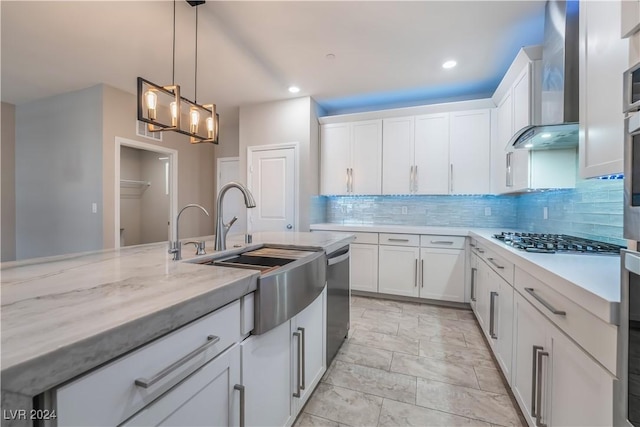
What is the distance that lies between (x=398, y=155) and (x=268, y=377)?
3.26 meters

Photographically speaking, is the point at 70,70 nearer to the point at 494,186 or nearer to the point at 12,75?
the point at 12,75

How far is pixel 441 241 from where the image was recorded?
3.20 meters

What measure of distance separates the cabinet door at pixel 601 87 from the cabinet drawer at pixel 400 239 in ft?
6.68

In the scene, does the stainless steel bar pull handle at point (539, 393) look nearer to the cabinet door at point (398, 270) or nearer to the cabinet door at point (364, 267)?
the cabinet door at point (398, 270)

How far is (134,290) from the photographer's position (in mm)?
807

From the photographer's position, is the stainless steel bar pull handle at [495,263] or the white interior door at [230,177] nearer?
the stainless steel bar pull handle at [495,263]

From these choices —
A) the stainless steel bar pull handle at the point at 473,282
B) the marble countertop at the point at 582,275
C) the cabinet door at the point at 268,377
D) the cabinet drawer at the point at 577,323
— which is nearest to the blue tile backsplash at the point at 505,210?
the marble countertop at the point at 582,275

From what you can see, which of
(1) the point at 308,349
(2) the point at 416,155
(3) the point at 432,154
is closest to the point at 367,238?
(2) the point at 416,155

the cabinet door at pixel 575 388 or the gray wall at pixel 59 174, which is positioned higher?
the gray wall at pixel 59 174

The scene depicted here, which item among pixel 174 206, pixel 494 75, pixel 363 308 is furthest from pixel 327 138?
pixel 174 206

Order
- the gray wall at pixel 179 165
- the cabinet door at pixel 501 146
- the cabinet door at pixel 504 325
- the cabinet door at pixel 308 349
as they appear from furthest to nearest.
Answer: the gray wall at pixel 179 165, the cabinet door at pixel 501 146, the cabinet door at pixel 504 325, the cabinet door at pixel 308 349

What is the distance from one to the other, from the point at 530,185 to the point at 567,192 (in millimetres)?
287

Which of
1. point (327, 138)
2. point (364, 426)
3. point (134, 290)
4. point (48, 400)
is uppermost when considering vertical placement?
point (327, 138)

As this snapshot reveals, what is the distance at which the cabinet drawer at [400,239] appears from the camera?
130 inches
